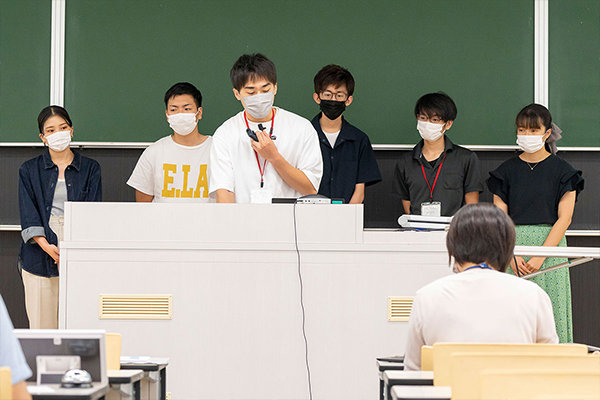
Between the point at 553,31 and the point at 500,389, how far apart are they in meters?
4.16

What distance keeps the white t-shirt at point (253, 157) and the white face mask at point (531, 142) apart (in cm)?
139

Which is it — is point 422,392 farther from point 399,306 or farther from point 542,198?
point 542,198

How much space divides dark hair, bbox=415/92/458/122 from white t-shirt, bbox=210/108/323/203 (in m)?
0.93

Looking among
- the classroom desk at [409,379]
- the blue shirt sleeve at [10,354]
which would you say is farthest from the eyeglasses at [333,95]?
the blue shirt sleeve at [10,354]

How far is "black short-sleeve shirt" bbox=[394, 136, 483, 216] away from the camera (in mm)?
4699

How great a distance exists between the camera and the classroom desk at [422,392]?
189cm

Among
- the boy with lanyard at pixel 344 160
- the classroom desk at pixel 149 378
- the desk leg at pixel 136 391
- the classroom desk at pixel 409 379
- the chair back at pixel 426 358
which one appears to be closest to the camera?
the classroom desk at pixel 409 379

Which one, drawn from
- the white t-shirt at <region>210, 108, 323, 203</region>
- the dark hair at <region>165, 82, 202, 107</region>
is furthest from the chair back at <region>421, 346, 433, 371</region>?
the dark hair at <region>165, 82, 202, 107</region>

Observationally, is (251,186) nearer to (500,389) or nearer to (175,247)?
(175,247)

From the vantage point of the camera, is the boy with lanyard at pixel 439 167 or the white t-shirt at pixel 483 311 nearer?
the white t-shirt at pixel 483 311

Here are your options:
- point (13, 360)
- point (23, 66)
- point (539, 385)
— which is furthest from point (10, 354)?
point (23, 66)

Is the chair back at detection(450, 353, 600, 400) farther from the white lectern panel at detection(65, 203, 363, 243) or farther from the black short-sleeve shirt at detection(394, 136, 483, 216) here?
the black short-sleeve shirt at detection(394, 136, 483, 216)

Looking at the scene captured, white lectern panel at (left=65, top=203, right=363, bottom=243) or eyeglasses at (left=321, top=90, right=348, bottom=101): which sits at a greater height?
eyeglasses at (left=321, top=90, right=348, bottom=101)

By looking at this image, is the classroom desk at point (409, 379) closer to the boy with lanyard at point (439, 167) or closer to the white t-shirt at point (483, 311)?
the white t-shirt at point (483, 311)
